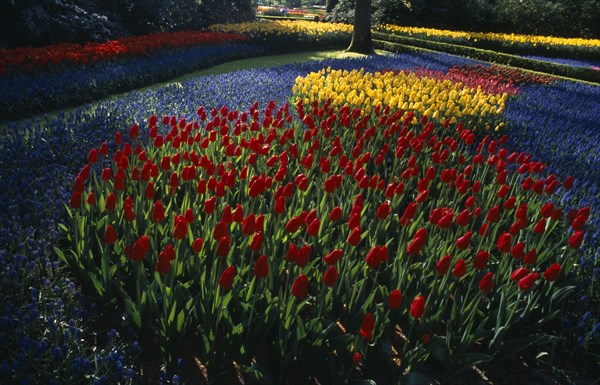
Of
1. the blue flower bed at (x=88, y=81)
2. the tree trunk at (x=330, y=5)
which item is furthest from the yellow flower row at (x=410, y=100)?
the tree trunk at (x=330, y=5)

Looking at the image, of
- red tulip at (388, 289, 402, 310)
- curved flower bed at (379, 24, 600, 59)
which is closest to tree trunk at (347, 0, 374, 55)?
curved flower bed at (379, 24, 600, 59)

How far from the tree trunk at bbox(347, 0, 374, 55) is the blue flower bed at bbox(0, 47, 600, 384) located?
9241mm

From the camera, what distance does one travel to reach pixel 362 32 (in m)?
19.8

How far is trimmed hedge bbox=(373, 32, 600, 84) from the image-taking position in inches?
742

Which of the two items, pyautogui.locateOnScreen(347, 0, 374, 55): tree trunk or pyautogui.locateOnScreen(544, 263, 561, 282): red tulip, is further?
pyautogui.locateOnScreen(347, 0, 374, 55): tree trunk

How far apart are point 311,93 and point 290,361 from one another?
18.6 feet

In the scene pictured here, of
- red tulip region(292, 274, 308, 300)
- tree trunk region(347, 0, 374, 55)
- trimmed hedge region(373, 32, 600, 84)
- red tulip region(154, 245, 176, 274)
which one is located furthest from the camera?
tree trunk region(347, 0, 374, 55)

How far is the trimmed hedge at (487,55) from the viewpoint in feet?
61.9

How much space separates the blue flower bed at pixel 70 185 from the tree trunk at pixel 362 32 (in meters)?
9.24

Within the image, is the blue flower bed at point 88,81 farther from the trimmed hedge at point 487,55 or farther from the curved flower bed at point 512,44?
the curved flower bed at point 512,44

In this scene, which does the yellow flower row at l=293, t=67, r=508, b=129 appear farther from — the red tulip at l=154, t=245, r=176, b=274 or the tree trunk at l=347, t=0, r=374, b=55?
the tree trunk at l=347, t=0, r=374, b=55

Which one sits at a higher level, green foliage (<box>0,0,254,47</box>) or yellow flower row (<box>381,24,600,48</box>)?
green foliage (<box>0,0,254,47</box>)

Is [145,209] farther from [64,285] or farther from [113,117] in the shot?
[113,117]

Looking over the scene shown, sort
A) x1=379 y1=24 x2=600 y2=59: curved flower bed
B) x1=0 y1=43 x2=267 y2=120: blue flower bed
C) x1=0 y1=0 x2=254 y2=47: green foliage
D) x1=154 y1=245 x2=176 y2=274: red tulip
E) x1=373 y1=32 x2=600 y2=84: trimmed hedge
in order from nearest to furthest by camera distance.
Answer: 1. x1=154 y1=245 x2=176 y2=274: red tulip
2. x1=0 y1=43 x2=267 y2=120: blue flower bed
3. x1=0 y1=0 x2=254 y2=47: green foliage
4. x1=373 y1=32 x2=600 y2=84: trimmed hedge
5. x1=379 y1=24 x2=600 y2=59: curved flower bed
